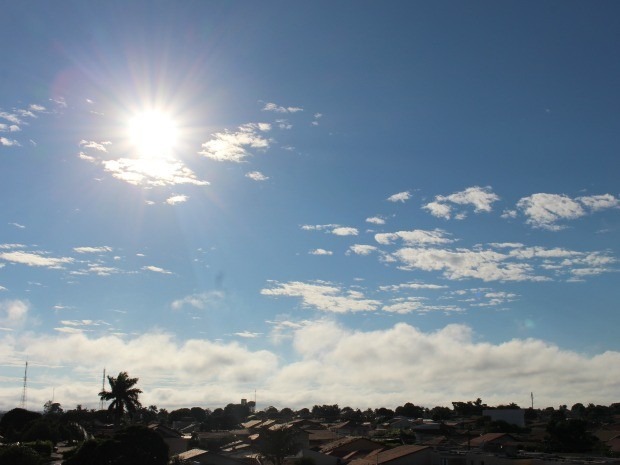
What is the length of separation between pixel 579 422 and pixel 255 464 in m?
37.8

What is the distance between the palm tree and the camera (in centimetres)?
8850

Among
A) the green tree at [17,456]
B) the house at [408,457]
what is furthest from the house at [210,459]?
the house at [408,457]

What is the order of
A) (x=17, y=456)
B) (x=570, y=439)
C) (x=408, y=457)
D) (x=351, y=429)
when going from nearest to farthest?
(x=17, y=456)
(x=408, y=457)
(x=570, y=439)
(x=351, y=429)

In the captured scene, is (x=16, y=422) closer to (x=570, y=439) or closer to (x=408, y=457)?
(x=408, y=457)

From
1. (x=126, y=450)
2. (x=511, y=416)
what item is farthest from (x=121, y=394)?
(x=511, y=416)

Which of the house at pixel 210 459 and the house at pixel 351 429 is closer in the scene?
the house at pixel 210 459

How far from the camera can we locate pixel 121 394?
88.7 meters

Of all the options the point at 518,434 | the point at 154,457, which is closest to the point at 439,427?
the point at 518,434

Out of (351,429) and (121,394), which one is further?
(351,429)

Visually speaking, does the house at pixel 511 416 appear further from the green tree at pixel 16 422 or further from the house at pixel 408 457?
the green tree at pixel 16 422

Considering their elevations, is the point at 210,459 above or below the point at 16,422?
below

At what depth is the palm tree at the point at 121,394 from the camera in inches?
3484

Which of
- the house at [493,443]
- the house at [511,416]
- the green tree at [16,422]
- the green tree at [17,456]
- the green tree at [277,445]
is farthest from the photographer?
the house at [511,416]

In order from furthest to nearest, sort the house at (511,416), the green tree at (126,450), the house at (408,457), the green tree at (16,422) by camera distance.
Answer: the house at (511,416) < the green tree at (16,422) < the house at (408,457) < the green tree at (126,450)
